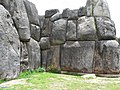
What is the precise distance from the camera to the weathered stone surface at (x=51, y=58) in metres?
8.96

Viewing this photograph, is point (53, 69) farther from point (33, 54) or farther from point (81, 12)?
point (81, 12)

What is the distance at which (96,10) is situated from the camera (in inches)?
331

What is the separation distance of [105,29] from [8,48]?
172 inches

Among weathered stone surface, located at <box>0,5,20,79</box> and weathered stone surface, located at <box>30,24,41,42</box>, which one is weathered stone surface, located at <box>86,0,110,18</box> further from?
weathered stone surface, located at <box>0,5,20,79</box>

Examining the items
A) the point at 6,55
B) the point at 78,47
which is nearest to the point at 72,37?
the point at 78,47

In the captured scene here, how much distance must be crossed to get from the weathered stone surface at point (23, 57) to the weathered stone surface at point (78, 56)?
2349 mm

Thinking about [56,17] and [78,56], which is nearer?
[78,56]

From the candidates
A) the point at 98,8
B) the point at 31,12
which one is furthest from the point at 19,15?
the point at 98,8

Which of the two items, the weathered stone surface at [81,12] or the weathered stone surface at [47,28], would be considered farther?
the weathered stone surface at [47,28]

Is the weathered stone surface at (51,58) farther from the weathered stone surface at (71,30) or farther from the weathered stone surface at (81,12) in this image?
the weathered stone surface at (81,12)

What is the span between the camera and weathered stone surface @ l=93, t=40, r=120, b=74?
796cm

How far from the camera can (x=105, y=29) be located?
8.20 m

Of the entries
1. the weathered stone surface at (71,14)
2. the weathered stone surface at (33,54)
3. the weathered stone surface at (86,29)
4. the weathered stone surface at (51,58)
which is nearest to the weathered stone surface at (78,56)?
the weathered stone surface at (86,29)

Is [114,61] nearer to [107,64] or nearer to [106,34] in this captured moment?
[107,64]
